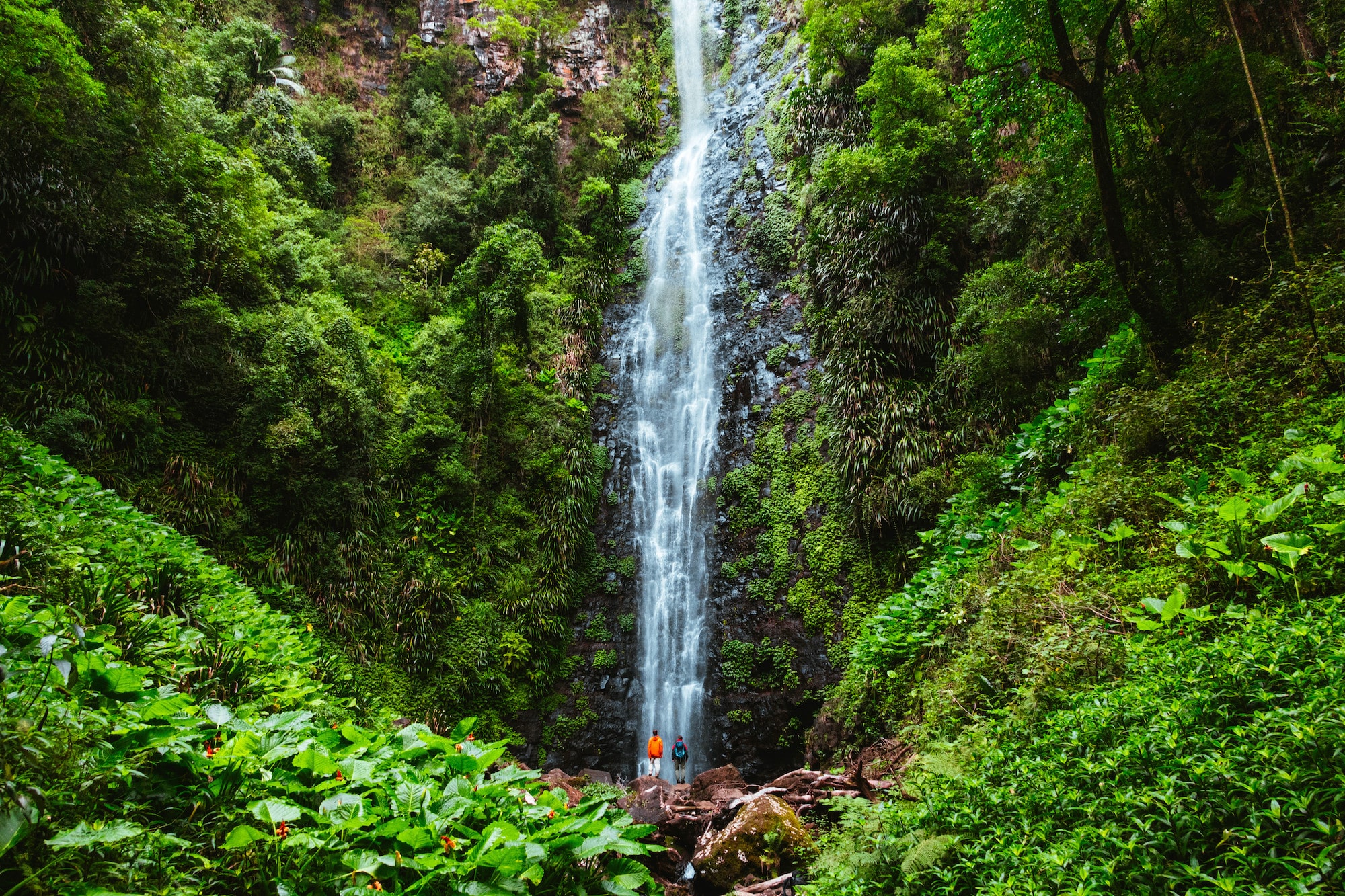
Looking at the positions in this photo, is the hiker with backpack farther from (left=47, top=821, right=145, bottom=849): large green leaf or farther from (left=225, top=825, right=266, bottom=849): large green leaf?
(left=47, top=821, right=145, bottom=849): large green leaf

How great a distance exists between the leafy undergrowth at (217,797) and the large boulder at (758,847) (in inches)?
103

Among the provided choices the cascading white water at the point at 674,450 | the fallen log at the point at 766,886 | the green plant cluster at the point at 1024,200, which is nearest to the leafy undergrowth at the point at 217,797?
the fallen log at the point at 766,886

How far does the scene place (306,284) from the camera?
42.3 ft

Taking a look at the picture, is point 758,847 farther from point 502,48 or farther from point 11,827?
point 502,48

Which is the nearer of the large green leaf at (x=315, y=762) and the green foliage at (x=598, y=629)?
the large green leaf at (x=315, y=762)

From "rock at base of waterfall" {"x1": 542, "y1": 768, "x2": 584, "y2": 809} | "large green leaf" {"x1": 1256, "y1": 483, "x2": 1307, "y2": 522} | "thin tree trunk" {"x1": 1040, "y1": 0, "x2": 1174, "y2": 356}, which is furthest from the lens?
"rock at base of waterfall" {"x1": 542, "y1": 768, "x2": 584, "y2": 809}

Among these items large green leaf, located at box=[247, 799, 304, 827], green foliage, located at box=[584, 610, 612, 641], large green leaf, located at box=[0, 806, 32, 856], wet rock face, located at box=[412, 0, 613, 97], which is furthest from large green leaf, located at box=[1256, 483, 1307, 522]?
wet rock face, located at box=[412, 0, 613, 97]

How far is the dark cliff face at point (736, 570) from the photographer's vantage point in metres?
10.6

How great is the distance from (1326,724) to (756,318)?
43.4ft

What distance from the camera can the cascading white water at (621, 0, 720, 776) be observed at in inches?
465

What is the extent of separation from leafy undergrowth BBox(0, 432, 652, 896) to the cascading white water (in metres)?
8.07

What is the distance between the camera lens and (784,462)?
1253 cm

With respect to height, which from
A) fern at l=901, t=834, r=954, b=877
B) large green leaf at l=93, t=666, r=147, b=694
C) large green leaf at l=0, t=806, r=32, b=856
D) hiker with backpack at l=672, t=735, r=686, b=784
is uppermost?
large green leaf at l=93, t=666, r=147, b=694

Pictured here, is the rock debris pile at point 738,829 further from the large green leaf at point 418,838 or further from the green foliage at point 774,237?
the green foliage at point 774,237
